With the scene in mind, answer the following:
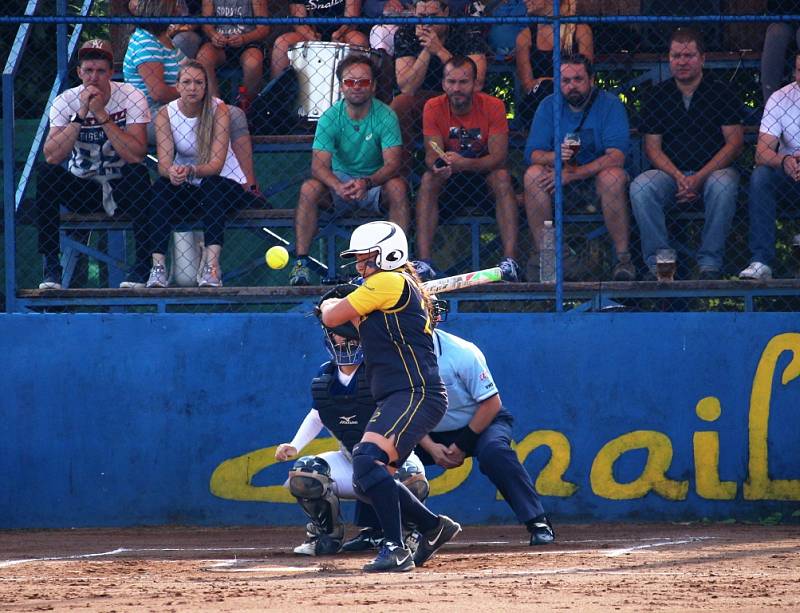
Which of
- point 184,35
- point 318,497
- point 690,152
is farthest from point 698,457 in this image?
point 184,35

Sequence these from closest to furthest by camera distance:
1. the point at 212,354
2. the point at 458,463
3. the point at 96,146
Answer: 1. the point at 458,463
2. the point at 212,354
3. the point at 96,146

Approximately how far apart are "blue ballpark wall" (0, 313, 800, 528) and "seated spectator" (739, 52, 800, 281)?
0.53 meters

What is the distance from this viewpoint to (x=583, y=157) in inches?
422

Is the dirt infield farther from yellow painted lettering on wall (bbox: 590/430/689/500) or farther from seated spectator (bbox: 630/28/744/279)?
seated spectator (bbox: 630/28/744/279)

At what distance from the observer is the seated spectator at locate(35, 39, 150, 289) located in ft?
34.7

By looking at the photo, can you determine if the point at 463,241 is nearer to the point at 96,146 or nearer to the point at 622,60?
the point at 622,60

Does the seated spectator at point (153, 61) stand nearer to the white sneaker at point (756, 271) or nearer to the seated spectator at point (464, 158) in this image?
the seated spectator at point (464, 158)

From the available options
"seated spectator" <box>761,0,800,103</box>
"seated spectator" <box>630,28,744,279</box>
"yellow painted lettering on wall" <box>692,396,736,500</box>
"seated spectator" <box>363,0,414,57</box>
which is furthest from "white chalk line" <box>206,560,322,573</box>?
"seated spectator" <box>761,0,800,103</box>

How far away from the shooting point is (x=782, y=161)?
33.7 ft

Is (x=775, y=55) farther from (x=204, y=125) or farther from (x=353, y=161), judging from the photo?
(x=204, y=125)

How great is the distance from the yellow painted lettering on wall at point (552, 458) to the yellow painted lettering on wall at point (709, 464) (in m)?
0.89

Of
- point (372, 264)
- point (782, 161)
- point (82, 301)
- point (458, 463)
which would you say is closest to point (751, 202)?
point (782, 161)

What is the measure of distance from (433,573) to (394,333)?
127 cm

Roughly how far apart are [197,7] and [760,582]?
24.8 ft
